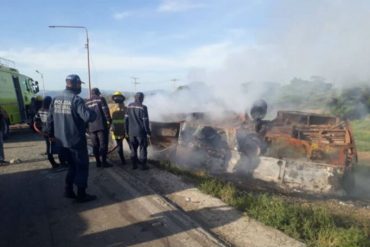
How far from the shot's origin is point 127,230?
4.99 meters

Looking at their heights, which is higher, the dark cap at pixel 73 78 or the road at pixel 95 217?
the dark cap at pixel 73 78

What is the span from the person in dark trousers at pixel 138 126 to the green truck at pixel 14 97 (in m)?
7.80

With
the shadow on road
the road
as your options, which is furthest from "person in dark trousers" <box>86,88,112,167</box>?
the shadow on road

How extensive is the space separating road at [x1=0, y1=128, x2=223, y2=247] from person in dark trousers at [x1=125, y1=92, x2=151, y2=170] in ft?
2.58

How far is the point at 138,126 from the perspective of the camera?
27.6ft

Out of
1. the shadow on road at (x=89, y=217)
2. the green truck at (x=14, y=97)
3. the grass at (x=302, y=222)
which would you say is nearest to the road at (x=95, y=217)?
the shadow on road at (x=89, y=217)

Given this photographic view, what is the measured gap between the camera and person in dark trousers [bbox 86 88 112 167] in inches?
336

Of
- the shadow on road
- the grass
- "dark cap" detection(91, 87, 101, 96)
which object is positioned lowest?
the shadow on road

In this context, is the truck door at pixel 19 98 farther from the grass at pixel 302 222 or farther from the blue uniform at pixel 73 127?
the grass at pixel 302 222

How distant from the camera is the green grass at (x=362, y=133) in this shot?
1805 centimetres

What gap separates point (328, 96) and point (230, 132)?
17944mm

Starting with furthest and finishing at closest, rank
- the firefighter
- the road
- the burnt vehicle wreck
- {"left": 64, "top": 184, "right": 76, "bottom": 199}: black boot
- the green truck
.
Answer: the green truck
the burnt vehicle wreck
the firefighter
{"left": 64, "top": 184, "right": 76, "bottom": 199}: black boot
the road

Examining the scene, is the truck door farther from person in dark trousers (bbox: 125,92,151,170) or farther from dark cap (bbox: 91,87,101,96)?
person in dark trousers (bbox: 125,92,151,170)

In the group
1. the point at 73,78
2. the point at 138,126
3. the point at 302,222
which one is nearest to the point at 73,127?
the point at 73,78
